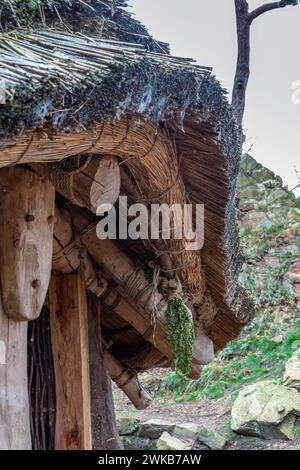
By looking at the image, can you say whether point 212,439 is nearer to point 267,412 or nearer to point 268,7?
point 267,412

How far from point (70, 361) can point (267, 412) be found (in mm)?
3533

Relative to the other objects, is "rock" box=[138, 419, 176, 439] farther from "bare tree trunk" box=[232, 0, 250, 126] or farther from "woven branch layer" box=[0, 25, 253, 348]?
"woven branch layer" box=[0, 25, 253, 348]

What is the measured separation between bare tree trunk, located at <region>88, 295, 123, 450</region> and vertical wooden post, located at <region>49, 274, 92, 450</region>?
35cm

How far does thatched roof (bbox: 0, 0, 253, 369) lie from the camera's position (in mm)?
1328

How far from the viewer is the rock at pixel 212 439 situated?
5.36 m

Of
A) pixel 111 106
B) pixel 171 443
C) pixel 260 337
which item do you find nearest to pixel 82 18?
pixel 111 106

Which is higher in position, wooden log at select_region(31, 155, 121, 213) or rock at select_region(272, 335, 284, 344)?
wooden log at select_region(31, 155, 121, 213)

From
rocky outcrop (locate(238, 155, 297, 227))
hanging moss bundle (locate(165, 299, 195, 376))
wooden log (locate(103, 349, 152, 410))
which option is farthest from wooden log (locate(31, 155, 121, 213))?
rocky outcrop (locate(238, 155, 297, 227))

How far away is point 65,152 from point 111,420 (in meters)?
1.66

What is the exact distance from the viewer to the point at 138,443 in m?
5.65

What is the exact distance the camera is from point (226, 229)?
8.17 feet

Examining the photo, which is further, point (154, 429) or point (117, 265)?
point (154, 429)

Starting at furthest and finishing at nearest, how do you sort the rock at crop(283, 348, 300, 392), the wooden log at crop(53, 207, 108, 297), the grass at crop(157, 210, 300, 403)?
the grass at crop(157, 210, 300, 403)
the rock at crop(283, 348, 300, 392)
the wooden log at crop(53, 207, 108, 297)

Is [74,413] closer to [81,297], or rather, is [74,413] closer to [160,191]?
[81,297]
